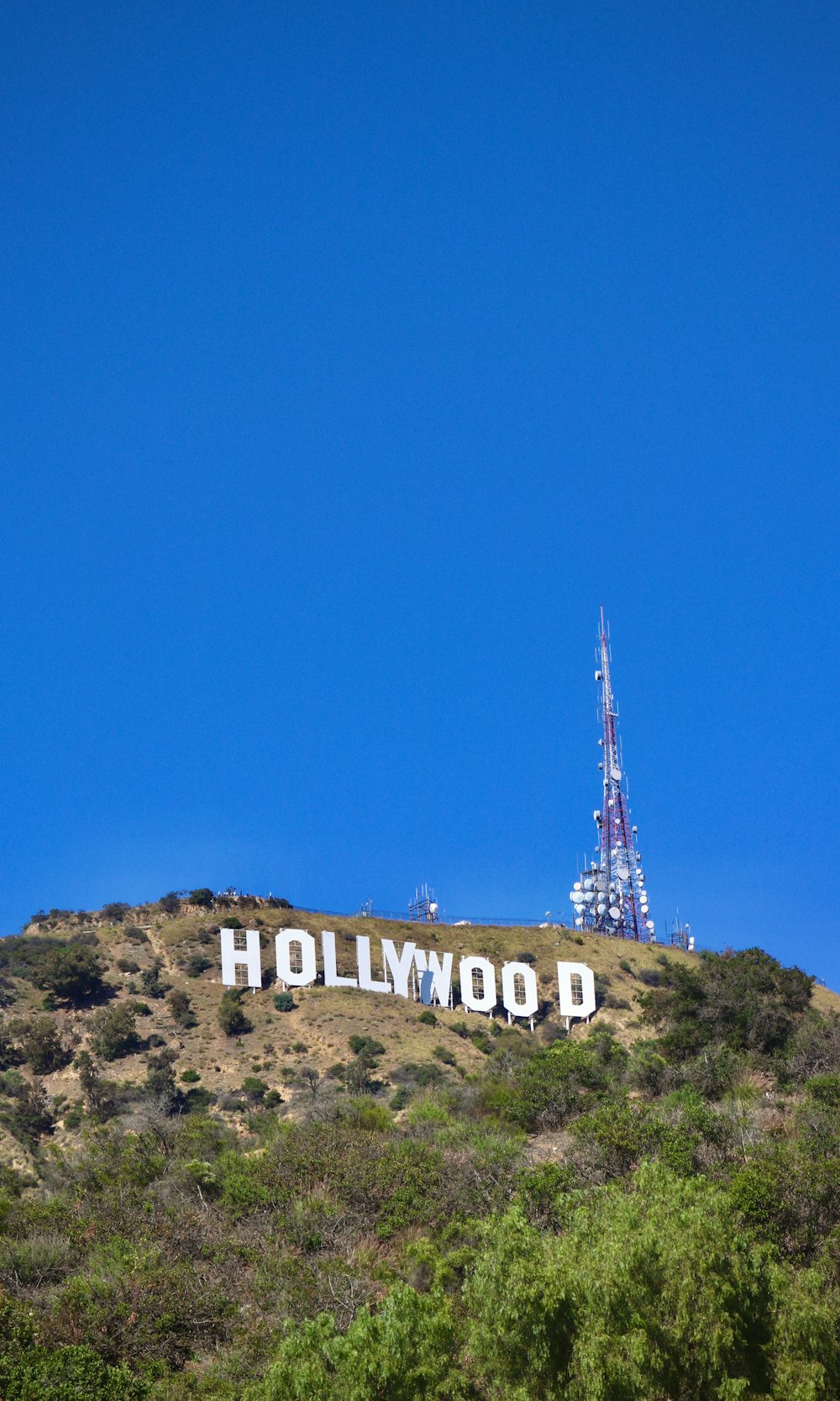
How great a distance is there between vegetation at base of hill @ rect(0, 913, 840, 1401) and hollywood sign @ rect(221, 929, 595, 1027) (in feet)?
45.0

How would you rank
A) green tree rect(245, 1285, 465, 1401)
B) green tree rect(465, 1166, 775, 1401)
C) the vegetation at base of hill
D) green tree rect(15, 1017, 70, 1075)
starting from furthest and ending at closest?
green tree rect(15, 1017, 70, 1075)
the vegetation at base of hill
green tree rect(245, 1285, 465, 1401)
green tree rect(465, 1166, 775, 1401)

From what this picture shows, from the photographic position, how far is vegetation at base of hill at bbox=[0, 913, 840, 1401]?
23.4 m

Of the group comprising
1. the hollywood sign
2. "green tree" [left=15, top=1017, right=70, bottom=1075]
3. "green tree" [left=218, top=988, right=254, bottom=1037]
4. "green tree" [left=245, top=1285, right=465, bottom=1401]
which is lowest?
"green tree" [left=245, top=1285, right=465, bottom=1401]

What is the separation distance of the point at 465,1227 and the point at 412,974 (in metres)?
52.8

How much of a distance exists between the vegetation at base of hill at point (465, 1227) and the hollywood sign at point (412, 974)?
13711mm

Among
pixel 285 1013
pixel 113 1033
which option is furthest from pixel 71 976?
pixel 285 1013

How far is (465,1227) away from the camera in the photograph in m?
34.3

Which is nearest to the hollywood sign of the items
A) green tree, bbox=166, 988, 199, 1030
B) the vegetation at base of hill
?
green tree, bbox=166, 988, 199, 1030

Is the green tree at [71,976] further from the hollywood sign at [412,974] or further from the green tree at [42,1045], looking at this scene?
the hollywood sign at [412,974]

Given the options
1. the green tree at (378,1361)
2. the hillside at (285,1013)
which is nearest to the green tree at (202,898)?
the hillside at (285,1013)

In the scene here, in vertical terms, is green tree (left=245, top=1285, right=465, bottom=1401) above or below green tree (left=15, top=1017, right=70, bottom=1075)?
Answer: below

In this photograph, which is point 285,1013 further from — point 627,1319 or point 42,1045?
point 627,1319

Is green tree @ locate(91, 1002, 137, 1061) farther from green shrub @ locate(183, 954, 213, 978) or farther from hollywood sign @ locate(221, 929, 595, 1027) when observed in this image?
green shrub @ locate(183, 954, 213, 978)

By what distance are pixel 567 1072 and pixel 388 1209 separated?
1417 cm
